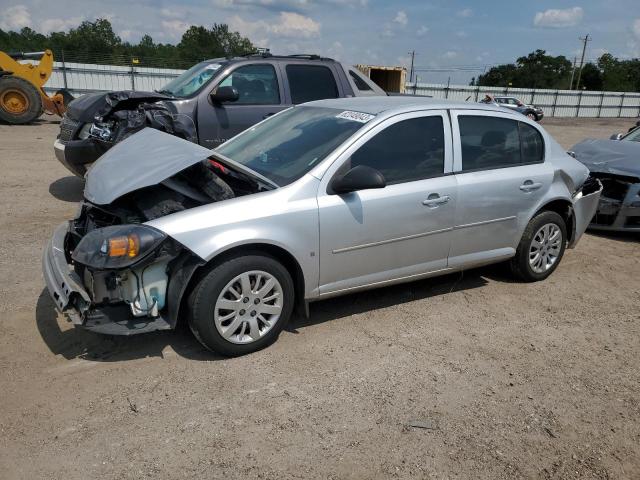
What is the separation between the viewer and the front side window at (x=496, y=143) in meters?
4.57

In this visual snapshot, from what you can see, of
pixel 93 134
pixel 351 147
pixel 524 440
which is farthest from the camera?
pixel 93 134

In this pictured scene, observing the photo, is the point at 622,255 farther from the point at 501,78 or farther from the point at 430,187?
the point at 501,78

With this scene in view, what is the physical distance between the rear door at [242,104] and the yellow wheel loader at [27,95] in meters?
9.34

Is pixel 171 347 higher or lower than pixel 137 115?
lower

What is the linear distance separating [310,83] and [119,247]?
529 centimetres

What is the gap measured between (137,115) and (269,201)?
3774 mm

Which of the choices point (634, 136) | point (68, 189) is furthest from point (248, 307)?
point (634, 136)

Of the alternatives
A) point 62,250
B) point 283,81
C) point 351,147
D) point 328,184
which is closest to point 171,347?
point 62,250

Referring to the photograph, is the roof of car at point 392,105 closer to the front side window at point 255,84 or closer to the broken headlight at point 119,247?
the broken headlight at point 119,247

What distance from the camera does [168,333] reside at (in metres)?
3.99

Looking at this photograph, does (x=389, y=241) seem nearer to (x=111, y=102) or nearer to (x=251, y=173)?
(x=251, y=173)

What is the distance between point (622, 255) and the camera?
644cm

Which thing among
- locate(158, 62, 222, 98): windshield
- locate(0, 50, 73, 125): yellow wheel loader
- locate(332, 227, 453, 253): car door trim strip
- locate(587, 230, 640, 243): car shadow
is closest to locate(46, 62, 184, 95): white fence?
locate(0, 50, 73, 125): yellow wheel loader

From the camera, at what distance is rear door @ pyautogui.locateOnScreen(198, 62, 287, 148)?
716 centimetres
